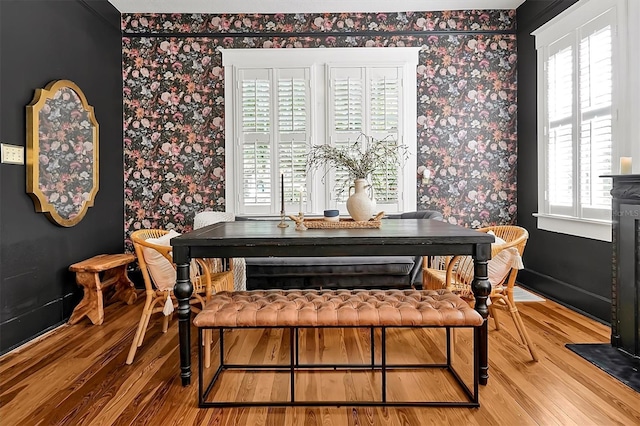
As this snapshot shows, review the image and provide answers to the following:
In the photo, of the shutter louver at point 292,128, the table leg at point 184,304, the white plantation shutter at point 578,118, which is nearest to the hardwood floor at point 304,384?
the table leg at point 184,304

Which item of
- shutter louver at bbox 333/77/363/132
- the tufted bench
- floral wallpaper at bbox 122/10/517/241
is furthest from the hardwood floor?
shutter louver at bbox 333/77/363/132

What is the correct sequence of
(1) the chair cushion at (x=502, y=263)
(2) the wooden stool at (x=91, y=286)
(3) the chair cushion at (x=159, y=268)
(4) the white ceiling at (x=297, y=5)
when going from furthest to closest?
(4) the white ceiling at (x=297, y=5)
(2) the wooden stool at (x=91, y=286)
(3) the chair cushion at (x=159, y=268)
(1) the chair cushion at (x=502, y=263)

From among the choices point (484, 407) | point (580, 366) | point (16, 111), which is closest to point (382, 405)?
point (484, 407)

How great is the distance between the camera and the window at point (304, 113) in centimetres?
502

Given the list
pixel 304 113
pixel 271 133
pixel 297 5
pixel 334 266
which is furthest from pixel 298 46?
pixel 334 266

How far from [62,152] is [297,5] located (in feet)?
9.32

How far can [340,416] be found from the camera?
2121 millimetres

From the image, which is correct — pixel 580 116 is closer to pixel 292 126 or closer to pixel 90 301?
pixel 292 126

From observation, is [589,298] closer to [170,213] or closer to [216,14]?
[170,213]

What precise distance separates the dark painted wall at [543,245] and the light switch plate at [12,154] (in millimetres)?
4626

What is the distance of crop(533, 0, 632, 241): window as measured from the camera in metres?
3.51

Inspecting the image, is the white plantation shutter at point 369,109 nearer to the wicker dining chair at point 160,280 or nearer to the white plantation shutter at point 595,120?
the white plantation shutter at point 595,120

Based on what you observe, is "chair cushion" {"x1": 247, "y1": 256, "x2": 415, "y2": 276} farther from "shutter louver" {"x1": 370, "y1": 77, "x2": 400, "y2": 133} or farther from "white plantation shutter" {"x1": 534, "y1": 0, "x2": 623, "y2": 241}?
"shutter louver" {"x1": 370, "y1": 77, "x2": 400, "y2": 133}

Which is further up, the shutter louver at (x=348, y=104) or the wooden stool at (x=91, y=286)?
the shutter louver at (x=348, y=104)
